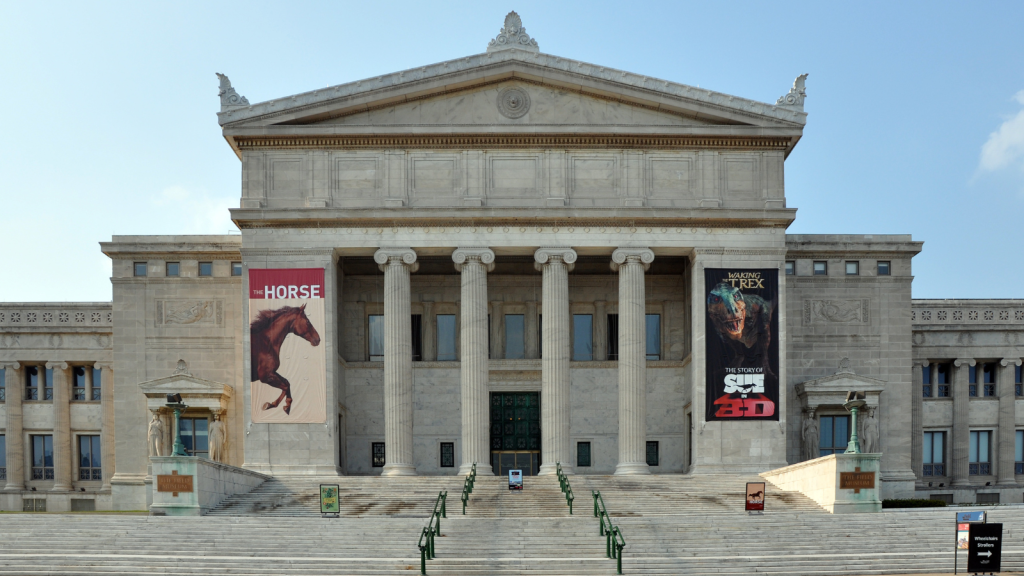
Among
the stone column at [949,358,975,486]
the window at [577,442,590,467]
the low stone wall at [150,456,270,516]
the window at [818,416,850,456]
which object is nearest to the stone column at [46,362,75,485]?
the low stone wall at [150,456,270,516]

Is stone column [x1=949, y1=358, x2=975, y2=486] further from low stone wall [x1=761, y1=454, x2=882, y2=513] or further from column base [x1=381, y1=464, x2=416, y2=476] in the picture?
column base [x1=381, y1=464, x2=416, y2=476]

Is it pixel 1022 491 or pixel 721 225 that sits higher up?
pixel 721 225

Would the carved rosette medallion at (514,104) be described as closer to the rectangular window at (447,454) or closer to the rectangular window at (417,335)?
the rectangular window at (417,335)

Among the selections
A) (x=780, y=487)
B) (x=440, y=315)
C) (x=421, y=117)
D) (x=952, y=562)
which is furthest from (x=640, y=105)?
(x=952, y=562)

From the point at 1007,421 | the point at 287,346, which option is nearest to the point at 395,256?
the point at 287,346

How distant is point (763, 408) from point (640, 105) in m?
14.6

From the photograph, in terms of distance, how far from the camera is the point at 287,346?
1981 inches

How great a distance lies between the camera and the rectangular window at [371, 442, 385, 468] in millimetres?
54875

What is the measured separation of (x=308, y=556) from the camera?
108 ft

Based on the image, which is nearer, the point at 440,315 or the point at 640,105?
the point at 640,105

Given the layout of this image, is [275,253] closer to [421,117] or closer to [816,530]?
[421,117]

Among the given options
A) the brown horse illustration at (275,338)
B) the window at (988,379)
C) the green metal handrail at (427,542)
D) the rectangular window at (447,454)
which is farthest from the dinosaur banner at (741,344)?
the green metal handrail at (427,542)

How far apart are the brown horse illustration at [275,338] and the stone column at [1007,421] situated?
112 feet

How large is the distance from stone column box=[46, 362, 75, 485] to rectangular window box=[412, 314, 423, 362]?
57.3 ft
